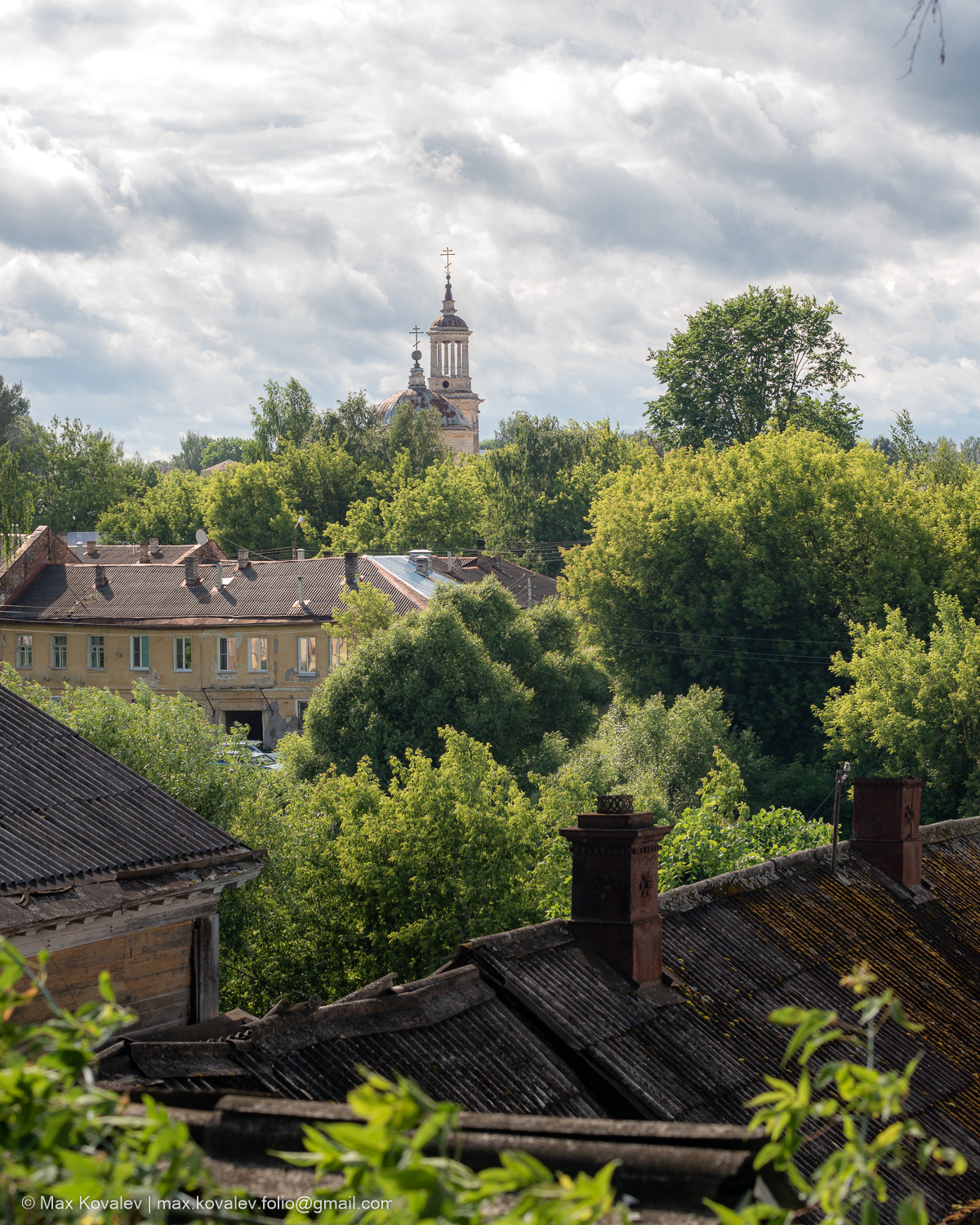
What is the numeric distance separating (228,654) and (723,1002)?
43248 mm

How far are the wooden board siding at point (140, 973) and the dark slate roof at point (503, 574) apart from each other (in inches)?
1813

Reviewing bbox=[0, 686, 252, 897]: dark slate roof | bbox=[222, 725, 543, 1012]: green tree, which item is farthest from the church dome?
bbox=[0, 686, 252, 897]: dark slate roof

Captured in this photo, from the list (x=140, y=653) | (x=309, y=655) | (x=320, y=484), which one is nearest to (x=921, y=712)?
(x=309, y=655)

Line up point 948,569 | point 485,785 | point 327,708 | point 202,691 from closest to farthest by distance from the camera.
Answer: point 485,785 < point 327,708 < point 948,569 < point 202,691

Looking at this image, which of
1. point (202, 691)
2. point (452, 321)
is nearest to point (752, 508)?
point (202, 691)

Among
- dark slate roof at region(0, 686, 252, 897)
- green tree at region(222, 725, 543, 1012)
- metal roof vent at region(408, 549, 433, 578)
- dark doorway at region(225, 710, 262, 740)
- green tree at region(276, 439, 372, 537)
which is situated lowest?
dark doorway at region(225, 710, 262, 740)

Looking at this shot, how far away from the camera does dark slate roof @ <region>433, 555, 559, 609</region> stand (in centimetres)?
6075

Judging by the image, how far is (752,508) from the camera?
46.7 metres

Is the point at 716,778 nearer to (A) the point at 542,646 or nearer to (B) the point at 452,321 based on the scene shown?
(A) the point at 542,646

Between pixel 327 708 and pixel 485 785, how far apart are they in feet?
45.9

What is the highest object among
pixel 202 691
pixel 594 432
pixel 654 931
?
pixel 594 432

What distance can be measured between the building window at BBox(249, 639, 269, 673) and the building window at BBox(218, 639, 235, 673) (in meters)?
0.81

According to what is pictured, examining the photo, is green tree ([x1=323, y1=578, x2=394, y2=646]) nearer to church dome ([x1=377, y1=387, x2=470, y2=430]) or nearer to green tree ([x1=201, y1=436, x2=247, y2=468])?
church dome ([x1=377, y1=387, x2=470, y2=430])

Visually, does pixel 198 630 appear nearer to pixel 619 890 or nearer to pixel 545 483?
pixel 545 483
